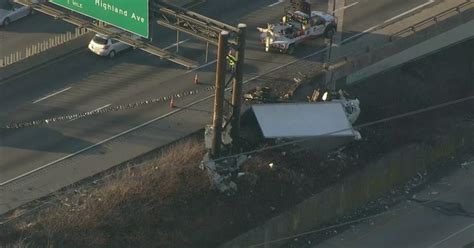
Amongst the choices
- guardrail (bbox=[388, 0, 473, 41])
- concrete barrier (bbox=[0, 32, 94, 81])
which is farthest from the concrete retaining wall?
concrete barrier (bbox=[0, 32, 94, 81])

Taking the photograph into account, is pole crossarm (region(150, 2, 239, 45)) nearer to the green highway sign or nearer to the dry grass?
the green highway sign

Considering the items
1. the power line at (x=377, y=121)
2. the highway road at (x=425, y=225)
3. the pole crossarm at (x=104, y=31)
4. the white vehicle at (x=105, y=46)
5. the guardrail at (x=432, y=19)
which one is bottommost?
the highway road at (x=425, y=225)

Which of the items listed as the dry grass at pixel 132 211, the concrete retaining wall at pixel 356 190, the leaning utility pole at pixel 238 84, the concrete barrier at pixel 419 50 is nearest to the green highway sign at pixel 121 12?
the leaning utility pole at pixel 238 84

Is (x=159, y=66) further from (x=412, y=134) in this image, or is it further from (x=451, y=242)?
(x=451, y=242)

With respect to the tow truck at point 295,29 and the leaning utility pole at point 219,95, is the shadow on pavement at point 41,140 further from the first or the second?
the tow truck at point 295,29

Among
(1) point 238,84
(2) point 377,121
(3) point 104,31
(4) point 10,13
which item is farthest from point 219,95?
(4) point 10,13

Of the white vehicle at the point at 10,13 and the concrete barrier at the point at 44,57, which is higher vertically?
the white vehicle at the point at 10,13
